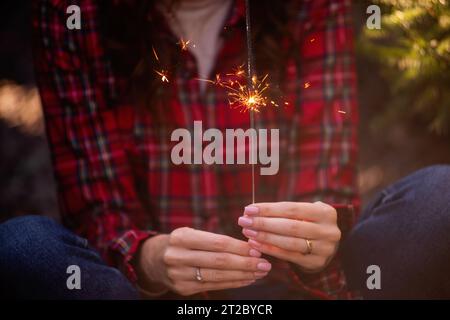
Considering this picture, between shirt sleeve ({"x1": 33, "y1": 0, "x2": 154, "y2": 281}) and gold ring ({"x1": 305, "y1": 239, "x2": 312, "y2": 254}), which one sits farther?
shirt sleeve ({"x1": 33, "y1": 0, "x2": 154, "y2": 281})

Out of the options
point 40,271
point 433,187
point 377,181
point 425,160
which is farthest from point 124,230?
point 425,160

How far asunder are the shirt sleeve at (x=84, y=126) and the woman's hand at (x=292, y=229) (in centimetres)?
35

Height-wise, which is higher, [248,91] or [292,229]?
[248,91]

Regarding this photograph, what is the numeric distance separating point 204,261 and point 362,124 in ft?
4.15

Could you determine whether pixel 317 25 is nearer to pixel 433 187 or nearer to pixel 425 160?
pixel 433 187

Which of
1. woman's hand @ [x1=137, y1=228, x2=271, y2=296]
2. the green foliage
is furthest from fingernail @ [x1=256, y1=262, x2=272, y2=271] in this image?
the green foliage

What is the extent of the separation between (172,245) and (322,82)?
52 cm

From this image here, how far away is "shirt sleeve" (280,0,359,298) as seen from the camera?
3.17 ft

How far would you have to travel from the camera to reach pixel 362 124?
1.80 meters

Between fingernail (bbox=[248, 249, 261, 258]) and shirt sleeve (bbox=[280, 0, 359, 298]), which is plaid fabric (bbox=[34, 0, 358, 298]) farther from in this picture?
fingernail (bbox=[248, 249, 261, 258])

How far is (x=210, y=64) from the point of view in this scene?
3.35 ft

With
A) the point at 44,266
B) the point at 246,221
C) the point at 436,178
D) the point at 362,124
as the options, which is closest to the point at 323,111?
the point at 436,178

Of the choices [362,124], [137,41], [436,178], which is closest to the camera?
[436,178]

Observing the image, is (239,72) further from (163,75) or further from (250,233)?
(250,233)
